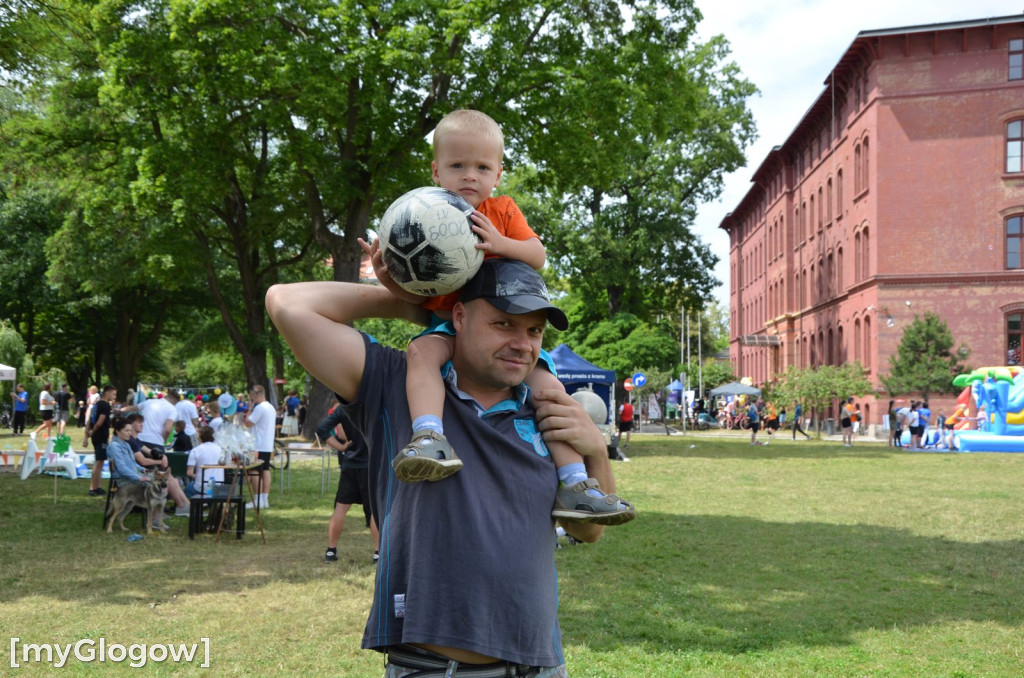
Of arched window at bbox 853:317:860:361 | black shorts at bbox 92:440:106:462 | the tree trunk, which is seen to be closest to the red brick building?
arched window at bbox 853:317:860:361

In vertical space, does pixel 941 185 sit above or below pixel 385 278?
above

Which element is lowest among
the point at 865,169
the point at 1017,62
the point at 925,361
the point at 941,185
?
the point at 925,361

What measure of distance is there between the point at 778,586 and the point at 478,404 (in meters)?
8.33

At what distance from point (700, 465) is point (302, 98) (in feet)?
45.5

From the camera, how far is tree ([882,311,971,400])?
42.4m

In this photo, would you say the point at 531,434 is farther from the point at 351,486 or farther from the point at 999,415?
the point at 999,415

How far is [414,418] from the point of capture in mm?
2650

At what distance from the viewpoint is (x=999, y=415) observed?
118 ft

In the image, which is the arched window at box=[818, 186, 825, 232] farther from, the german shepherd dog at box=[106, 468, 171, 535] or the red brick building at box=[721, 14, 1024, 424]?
the german shepherd dog at box=[106, 468, 171, 535]

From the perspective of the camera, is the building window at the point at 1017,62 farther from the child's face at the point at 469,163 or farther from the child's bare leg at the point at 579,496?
the child's bare leg at the point at 579,496

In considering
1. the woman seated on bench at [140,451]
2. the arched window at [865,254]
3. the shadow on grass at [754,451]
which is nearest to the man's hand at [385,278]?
the woman seated on bench at [140,451]

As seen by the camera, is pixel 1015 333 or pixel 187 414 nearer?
pixel 187 414

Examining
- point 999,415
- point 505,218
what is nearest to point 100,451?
point 505,218

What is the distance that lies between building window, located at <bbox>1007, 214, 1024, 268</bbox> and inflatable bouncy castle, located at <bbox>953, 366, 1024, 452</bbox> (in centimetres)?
873
